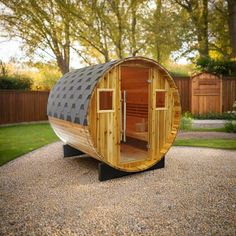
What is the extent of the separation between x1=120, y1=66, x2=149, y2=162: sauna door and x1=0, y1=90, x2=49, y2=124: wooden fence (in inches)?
370

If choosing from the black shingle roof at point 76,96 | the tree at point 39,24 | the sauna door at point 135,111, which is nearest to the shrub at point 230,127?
the sauna door at point 135,111

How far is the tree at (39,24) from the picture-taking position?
19.8 metres

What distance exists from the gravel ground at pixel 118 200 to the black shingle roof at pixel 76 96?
1521 mm

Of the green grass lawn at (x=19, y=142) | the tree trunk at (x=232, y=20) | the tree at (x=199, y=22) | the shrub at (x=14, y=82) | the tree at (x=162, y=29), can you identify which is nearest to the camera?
the green grass lawn at (x=19, y=142)

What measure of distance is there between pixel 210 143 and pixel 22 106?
11.9 meters

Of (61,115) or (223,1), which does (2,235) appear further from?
(223,1)

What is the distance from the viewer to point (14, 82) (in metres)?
18.2

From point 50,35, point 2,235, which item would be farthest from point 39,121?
point 2,235

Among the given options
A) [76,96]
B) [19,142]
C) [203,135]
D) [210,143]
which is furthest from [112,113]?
[203,135]

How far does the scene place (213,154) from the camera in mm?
8531

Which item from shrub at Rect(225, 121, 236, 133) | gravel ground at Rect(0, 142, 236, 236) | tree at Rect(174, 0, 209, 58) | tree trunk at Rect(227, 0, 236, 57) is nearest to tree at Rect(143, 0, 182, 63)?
tree at Rect(174, 0, 209, 58)

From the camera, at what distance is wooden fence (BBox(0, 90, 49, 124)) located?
16.0 meters

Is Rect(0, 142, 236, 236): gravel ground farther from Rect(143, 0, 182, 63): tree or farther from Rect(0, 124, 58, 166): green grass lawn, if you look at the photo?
Rect(143, 0, 182, 63): tree

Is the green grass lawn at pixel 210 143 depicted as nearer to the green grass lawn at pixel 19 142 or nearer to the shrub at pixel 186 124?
the shrub at pixel 186 124
